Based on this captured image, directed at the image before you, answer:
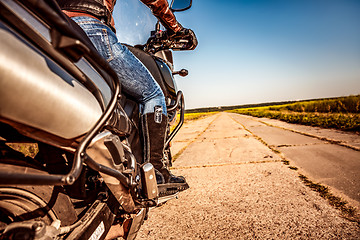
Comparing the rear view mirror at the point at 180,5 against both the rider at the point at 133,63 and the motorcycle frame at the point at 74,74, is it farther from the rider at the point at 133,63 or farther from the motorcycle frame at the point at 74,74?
the motorcycle frame at the point at 74,74

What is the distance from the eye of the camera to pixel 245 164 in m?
2.64

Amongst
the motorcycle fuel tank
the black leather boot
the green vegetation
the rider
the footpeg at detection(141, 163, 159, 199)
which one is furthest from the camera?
the green vegetation

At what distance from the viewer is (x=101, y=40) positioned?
941mm

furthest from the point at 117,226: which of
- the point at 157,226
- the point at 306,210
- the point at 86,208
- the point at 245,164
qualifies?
the point at 245,164

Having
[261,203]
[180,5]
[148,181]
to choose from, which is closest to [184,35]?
[180,5]

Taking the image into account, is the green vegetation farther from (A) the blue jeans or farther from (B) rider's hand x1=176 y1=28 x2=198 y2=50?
(A) the blue jeans

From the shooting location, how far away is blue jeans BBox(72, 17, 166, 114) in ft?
3.03

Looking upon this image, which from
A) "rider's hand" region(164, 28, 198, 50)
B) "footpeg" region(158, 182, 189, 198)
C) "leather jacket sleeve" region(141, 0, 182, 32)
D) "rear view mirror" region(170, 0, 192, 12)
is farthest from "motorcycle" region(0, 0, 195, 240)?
"rear view mirror" region(170, 0, 192, 12)

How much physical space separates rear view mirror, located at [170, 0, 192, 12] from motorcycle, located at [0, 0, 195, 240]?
1260 mm

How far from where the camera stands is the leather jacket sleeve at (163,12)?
1.17m

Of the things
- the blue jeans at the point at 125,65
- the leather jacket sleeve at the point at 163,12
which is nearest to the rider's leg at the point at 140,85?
the blue jeans at the point at 125,65

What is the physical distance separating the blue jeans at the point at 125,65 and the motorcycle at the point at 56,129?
26cm

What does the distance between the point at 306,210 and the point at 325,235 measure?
0.29 meters

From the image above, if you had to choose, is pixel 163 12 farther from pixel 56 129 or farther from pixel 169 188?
pixel 169 188
